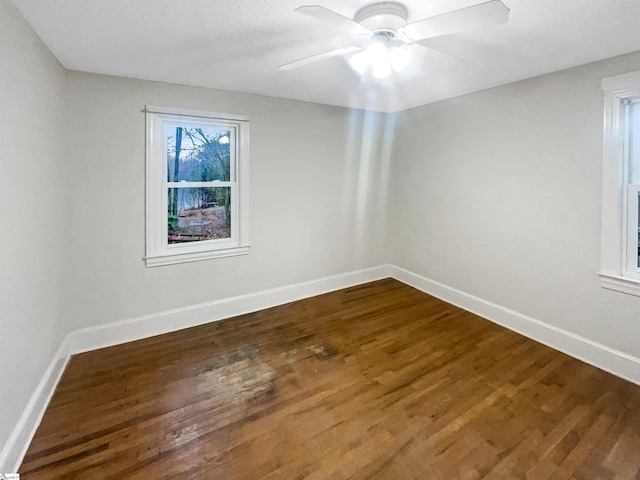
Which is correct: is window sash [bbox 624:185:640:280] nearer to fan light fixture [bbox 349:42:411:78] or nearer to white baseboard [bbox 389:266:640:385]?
white baseboard [bbox 389:266:640:385]

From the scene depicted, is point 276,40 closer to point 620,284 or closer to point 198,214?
point 198,214

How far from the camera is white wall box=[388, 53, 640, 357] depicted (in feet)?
8.18

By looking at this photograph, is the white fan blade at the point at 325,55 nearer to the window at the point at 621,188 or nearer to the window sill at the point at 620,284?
the window at the point at 621,188

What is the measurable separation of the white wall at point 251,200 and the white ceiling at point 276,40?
1.07ft

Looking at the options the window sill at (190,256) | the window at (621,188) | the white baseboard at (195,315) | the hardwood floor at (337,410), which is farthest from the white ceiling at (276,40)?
the hardwood floor at (337,410)

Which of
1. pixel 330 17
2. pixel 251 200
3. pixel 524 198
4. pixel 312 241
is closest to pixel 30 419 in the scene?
pixel 251 200

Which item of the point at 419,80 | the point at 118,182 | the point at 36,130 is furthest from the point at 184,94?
the point at 419,80

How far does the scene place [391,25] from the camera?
167cm

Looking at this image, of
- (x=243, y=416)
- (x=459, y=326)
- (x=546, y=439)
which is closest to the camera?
(x=546, y=439)

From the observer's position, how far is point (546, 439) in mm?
1818

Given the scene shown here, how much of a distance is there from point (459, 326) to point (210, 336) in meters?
2.40

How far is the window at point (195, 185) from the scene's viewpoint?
2926mm

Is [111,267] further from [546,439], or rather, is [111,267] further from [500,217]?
[500,217]

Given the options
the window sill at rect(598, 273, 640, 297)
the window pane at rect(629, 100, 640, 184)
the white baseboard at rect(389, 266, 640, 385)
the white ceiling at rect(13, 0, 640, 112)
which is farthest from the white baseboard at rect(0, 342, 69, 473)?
the window pane at rect(629, 100, 640, 184)
